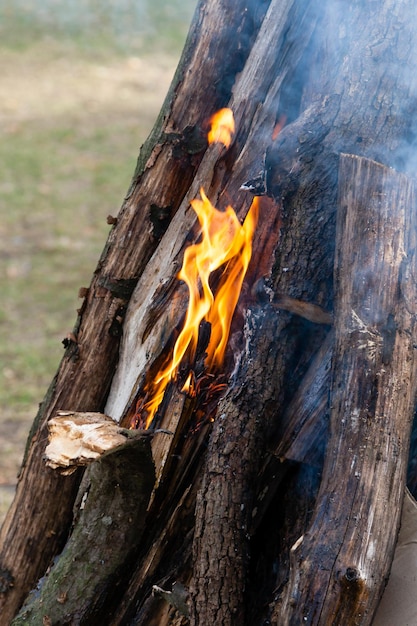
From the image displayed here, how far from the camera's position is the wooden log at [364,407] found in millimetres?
2035

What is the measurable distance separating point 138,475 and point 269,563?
481mm

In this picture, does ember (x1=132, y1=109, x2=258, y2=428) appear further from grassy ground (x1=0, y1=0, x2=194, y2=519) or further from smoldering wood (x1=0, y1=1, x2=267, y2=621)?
grassy ground (x1=0, y1=0, x2=194, y2=519)

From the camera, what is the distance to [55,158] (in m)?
9.34

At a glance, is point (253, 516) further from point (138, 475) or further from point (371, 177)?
point (371, 177)

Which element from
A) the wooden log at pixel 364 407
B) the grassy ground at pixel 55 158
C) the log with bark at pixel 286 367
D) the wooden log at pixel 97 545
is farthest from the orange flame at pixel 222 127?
the grassy ground at pixel 55 158

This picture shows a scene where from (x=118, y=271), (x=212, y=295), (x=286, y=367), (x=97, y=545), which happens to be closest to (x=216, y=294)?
(x=212, y=295)

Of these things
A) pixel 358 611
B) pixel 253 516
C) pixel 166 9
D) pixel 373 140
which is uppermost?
pixel 166 9

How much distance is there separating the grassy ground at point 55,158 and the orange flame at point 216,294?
2.14m

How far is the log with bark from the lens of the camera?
7.02 feet

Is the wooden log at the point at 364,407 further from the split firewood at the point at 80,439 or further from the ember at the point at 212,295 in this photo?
the split firewood at the point at 80,439

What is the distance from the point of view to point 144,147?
3.01 metres

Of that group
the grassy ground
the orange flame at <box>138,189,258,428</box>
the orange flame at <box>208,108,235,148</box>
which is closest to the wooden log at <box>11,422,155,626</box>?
the orange flame at <box>138,189,258,428</box>

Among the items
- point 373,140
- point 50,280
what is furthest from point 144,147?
point 50,280

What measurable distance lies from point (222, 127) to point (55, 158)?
6.87 meters
